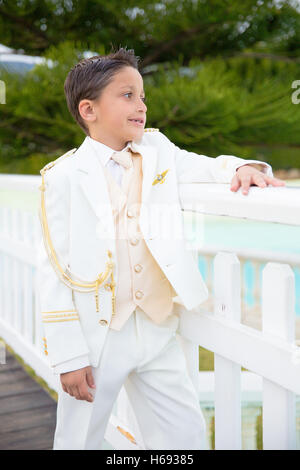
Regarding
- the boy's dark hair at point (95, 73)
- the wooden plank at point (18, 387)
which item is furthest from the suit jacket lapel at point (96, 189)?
the wooden plank at point (18, 387)

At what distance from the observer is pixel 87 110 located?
97cm

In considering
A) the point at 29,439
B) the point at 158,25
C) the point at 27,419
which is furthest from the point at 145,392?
the point at 158,25

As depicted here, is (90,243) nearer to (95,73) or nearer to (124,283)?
(124,283)

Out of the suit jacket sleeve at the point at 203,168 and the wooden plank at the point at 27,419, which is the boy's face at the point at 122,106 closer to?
the suit jacket sleeve at the point at 203,168

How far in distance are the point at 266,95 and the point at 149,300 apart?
136 inches

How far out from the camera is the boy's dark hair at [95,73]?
36.8 inches

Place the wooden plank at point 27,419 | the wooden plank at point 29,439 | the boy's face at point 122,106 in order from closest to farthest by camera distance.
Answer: the boy's face at point 122,106 < the wooden plank at point 29,439 < the wooden plank at point 27,419

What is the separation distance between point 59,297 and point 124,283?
11 centimetres

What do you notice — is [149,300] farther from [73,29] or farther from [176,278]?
[73,29]

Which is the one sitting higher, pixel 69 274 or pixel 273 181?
pixel 273 181

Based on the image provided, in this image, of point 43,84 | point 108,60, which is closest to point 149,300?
point 108,60

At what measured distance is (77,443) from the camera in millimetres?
960

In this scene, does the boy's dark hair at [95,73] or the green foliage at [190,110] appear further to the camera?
the green foliage at [190,110]

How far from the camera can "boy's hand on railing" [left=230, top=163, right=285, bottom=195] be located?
2.72 ft
